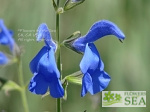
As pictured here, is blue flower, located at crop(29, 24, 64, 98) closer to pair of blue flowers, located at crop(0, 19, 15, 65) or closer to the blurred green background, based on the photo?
pair of blue flowers, located at crop(0, 19, 15, 65)

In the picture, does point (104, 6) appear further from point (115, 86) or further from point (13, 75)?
point (13, 75)

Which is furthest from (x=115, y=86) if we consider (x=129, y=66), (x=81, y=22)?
(x=81, y=22)

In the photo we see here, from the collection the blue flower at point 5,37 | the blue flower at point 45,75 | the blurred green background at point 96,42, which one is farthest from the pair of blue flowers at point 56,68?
the blurred green background at point 96,42

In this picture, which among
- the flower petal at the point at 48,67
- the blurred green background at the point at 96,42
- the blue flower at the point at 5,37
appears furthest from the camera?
the blurred green background at the point at 96,42

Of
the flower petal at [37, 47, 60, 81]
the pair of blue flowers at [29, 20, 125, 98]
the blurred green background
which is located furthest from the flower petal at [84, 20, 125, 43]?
the blurred green background

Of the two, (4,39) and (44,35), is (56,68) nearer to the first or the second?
(44,35)

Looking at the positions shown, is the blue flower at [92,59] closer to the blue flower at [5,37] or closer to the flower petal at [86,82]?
the flower petal at [86,82]

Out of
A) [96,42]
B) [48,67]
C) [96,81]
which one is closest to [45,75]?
[48,67]
